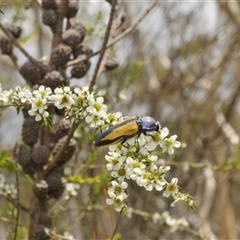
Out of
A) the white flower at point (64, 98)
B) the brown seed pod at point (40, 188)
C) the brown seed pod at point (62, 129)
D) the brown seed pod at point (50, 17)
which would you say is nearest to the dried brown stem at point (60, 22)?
the brown seed pod at point (50, 17)

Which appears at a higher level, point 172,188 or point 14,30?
point 14,30

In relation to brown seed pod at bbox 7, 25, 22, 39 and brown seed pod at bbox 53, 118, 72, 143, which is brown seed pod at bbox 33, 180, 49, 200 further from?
brown seed pod at bbox 7, 25, 22, 39

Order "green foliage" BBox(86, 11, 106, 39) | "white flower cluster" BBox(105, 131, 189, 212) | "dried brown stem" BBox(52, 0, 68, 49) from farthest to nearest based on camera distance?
"green foliage" BBox(86, 11, 106, 39) < "dried brown stem" BBox(52, 0, 68, 49) < "white flower cluster" BBox(105, 131, 189, 212)

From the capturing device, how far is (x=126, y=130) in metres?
1.00

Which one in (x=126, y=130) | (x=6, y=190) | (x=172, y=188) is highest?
(x=6, y=190)

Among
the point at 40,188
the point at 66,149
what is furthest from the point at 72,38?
the point at 40,188

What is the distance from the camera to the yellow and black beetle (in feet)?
3.28

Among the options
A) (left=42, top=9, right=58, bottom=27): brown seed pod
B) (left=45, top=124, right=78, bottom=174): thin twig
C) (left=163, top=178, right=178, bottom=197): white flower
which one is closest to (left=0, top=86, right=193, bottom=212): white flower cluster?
(left=163, top=178, right=178, bottom=197): white flower

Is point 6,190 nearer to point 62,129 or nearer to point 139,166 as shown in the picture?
point 62,129

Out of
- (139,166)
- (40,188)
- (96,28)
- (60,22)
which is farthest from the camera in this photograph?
(96,28)

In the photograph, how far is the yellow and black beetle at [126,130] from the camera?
100 cm

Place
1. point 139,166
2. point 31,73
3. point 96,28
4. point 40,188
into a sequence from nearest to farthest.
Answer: point 139,166, point 40,188, point 31,73, point 96,28

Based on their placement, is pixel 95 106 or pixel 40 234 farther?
pixel 40 234

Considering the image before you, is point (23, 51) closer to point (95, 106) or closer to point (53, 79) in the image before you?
point (53, 79)
